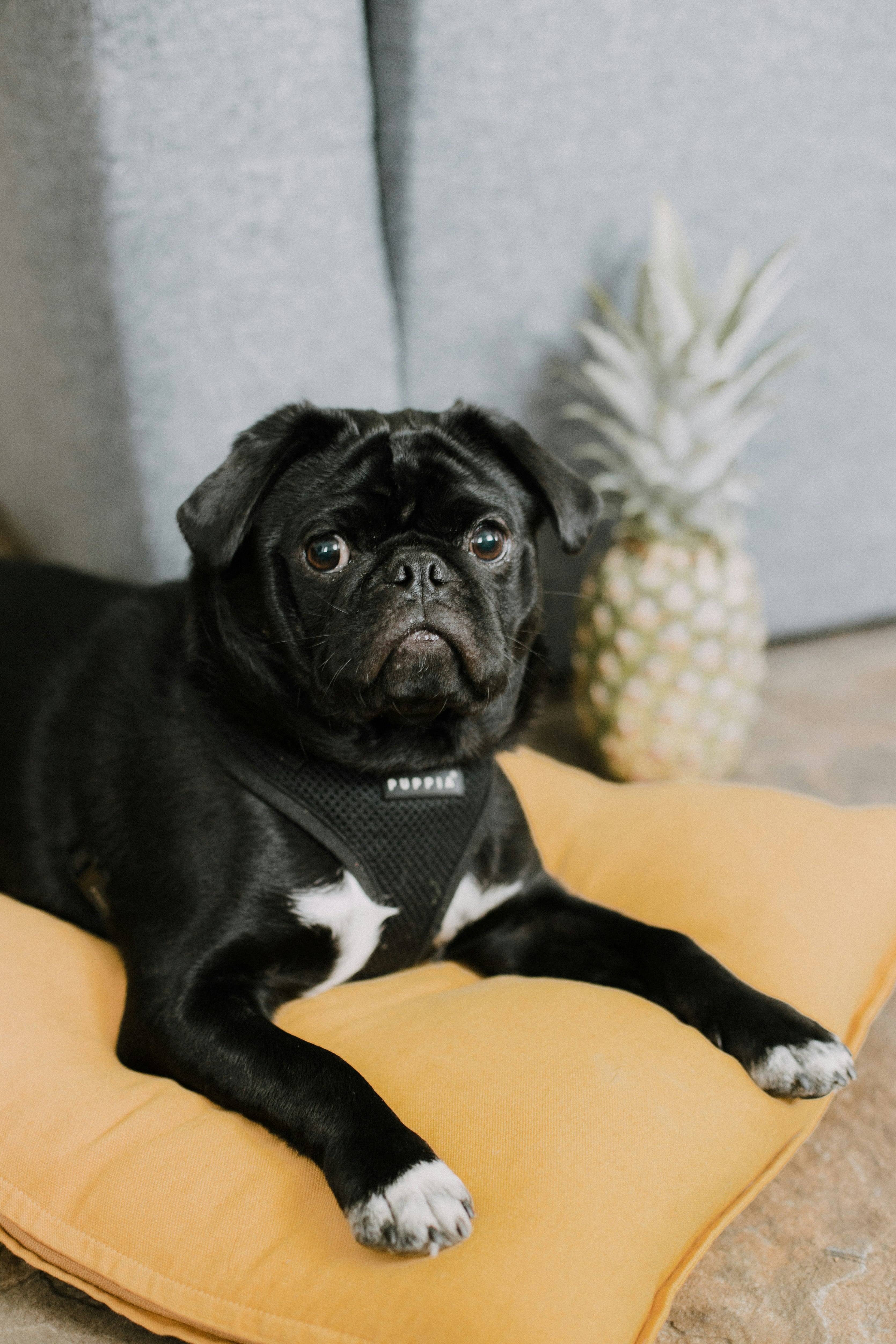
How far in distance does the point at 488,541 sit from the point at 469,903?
1.93 ft

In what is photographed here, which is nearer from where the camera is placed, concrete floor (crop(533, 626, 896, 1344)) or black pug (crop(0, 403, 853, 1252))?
concrete floor (crop(533, 626, 896, 1344))

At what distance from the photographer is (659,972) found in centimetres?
154

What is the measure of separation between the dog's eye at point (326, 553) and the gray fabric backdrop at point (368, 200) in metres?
1.15

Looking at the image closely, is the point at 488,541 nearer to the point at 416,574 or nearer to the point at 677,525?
the point at 416,574

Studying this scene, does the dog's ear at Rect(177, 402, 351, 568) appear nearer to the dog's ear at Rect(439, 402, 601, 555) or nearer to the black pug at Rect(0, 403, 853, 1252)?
the black pug at Rect(0, 403, 853, 1252)

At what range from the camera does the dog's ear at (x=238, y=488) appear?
1.40m

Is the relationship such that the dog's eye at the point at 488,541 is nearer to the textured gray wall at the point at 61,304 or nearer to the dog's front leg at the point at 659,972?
the dog's front leg at the point at 659,972

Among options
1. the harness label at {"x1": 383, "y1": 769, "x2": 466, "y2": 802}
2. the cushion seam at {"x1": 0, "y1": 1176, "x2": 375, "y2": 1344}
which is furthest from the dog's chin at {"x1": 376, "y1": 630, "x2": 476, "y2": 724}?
the cushion seam at {"x1": 0, "y1": 1176, "x2": 375, "y2": 1344}

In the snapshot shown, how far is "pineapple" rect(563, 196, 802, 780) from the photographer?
2473 millimetres

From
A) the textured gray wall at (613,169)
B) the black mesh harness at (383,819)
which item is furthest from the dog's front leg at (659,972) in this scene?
the textured gray wall at (613,169)

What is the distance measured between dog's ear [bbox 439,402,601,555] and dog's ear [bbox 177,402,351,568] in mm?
251

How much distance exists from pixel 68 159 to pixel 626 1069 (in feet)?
7.17

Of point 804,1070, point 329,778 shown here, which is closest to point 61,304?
point 329,778

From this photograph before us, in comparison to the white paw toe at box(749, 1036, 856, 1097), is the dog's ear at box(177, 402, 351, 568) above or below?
above
